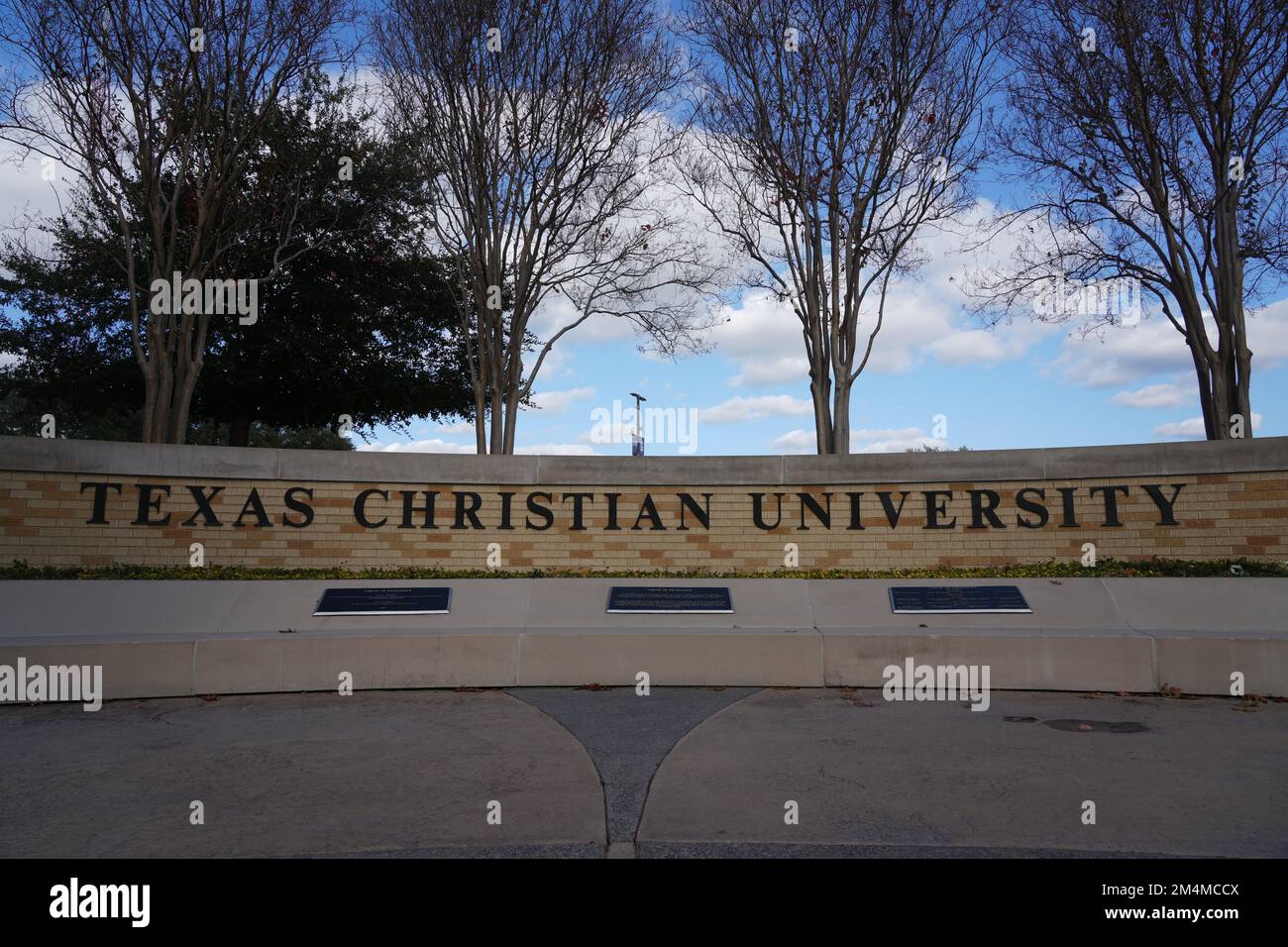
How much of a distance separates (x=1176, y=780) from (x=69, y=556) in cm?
1176

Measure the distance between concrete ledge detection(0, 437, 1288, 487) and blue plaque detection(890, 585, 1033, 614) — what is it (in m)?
2.61

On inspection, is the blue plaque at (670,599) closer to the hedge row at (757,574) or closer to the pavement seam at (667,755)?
the hedge row at (757,574)

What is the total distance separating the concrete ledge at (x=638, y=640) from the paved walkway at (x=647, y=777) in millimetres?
396

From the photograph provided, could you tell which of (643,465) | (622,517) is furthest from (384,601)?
(643,465)

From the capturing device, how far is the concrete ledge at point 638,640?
8.24m

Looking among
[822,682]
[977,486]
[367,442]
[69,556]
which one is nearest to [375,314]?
→ [367,442]

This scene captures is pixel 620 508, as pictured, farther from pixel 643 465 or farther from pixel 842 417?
pixel 842 417

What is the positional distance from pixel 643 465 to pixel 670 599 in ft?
10.1

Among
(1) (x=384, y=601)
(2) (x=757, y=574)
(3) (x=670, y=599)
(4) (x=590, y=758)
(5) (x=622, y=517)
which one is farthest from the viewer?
(5) (x=622, y=517)

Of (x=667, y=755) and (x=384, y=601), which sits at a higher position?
(x=384, y=601)

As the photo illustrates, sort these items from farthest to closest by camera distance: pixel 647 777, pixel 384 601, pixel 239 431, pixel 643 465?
pixel 239 431, pixel 643 465, pixel 384 601, pixel 647 777

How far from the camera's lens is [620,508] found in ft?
41.6

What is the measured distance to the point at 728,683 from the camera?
8.73 meters

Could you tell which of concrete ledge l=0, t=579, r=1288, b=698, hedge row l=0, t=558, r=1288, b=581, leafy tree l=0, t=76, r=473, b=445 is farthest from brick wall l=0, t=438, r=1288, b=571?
leafy tree l=0, t=76, r=473, b=445
